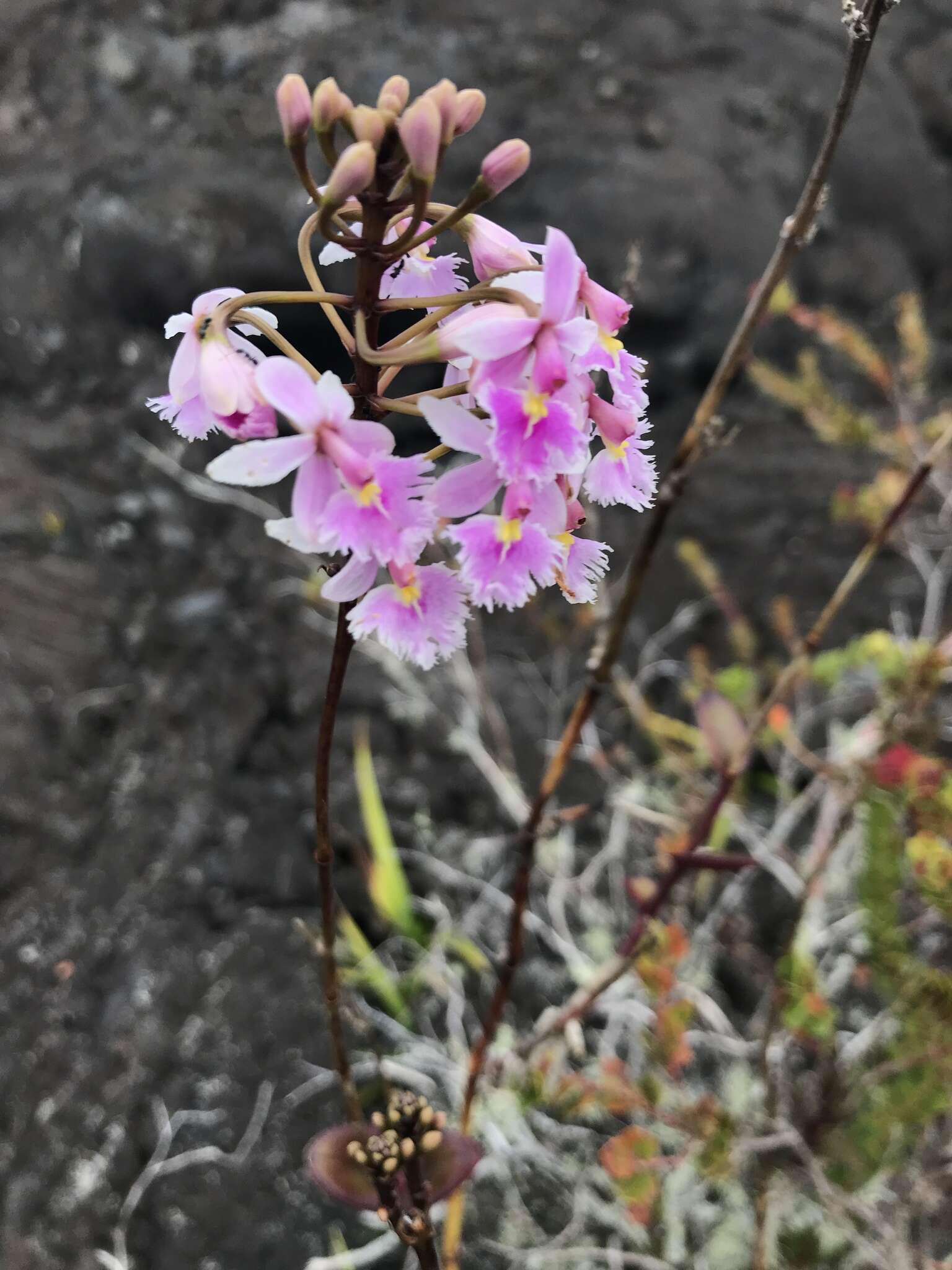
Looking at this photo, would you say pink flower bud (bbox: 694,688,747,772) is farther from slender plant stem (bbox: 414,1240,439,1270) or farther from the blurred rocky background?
the blurred rocky background

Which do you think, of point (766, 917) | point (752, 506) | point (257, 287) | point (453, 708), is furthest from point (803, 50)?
point (766, 917)

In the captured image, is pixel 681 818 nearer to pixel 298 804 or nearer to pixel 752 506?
pixel 298 804

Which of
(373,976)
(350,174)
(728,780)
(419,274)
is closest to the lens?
(350,174)

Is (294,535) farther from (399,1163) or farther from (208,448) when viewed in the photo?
(208,448)

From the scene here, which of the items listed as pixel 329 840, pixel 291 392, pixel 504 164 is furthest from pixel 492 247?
pixel 329 840

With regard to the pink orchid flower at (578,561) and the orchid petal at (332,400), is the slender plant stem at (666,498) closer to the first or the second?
the pink orchid flower at (578,561)

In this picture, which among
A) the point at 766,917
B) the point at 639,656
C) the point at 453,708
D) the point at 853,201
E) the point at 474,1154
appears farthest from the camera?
the point at 853,201
